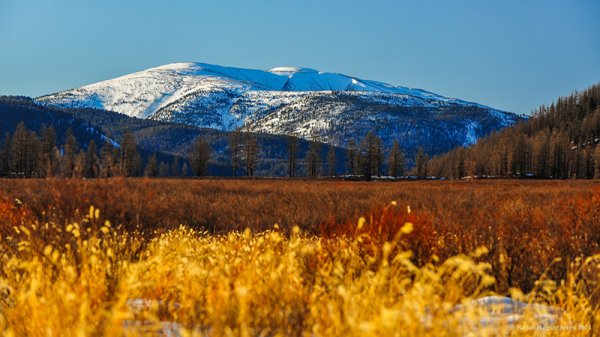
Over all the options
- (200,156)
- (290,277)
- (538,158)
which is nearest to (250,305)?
(290,277)

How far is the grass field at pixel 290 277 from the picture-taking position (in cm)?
275

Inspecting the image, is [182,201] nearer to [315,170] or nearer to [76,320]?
[76,320]

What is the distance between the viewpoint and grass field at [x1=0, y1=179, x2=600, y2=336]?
108 inches

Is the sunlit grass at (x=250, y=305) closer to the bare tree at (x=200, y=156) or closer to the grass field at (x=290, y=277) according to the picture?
the grass field at (x=290, y=277)

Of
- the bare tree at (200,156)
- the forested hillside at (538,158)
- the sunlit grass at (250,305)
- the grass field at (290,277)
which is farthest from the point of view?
the forested hillside at (538,158)

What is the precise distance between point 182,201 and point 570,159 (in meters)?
107

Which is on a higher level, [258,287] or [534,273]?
[258,287]

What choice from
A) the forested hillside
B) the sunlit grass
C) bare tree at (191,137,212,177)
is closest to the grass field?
the sunlit grass

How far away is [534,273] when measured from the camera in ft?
19.3

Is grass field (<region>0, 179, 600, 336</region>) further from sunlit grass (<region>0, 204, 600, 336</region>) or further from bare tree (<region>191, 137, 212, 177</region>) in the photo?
bare tree (<region>191, 137, 212, 177</region>)

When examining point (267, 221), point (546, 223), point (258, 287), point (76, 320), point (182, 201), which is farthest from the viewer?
point (182, 201)

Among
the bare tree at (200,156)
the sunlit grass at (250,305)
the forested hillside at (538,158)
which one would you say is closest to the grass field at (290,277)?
the sunlit grass at (250,305)

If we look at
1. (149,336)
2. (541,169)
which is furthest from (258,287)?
(541,169)

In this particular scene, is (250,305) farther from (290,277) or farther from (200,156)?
(200,156)
